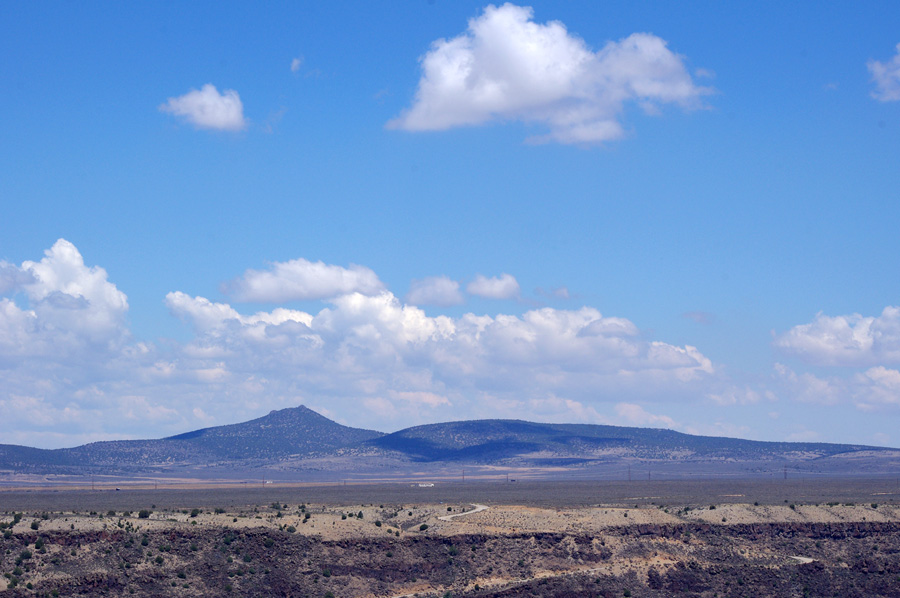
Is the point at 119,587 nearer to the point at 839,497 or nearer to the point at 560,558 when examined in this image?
the point at 560,558

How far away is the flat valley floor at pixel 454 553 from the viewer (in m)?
62.2

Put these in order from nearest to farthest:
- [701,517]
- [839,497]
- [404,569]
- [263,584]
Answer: [263,584] < [404,569] < [701,517] < [839,497]

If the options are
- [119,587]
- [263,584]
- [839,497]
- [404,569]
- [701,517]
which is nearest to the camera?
[119,587]

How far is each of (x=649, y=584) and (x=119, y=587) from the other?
34.3 m

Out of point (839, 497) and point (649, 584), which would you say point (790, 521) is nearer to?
point (649, 584)

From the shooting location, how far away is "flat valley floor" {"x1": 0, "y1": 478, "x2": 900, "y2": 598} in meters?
62.2

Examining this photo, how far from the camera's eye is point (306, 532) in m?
71.7

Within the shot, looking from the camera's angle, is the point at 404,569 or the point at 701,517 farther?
the point at 701,517

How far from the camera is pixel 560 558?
2913 inches

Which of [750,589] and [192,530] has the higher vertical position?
[192,530]

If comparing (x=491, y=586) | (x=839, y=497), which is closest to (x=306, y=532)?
(x=491, y=586)

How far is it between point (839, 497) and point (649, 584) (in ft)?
233

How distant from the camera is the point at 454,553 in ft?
238

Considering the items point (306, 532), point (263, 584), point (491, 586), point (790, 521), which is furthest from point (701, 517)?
point (263, 584)
